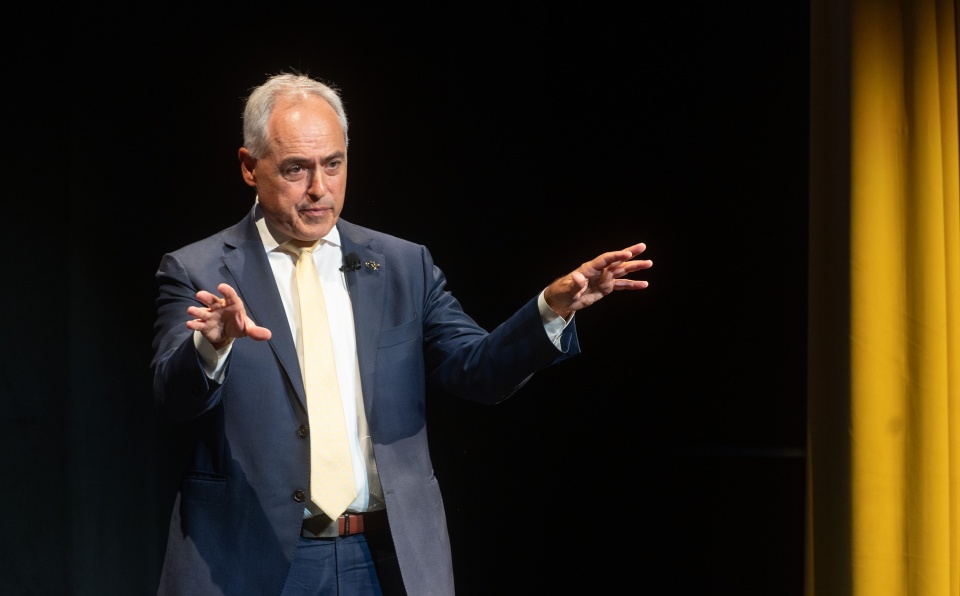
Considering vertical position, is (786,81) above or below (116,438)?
above

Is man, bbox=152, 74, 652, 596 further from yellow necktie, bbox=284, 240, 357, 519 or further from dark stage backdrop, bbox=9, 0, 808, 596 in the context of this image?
dark stage backdrop, bbox=9, 0, 808, 596

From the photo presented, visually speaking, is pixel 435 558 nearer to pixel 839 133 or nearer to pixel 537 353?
pixel 537 353

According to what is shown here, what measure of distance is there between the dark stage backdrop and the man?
1.02 meters

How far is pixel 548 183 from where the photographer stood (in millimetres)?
3207

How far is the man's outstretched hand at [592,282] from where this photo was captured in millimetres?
1937

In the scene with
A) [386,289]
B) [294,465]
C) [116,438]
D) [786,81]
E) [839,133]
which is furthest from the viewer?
[116,438]

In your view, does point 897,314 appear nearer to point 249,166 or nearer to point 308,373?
point 308,373

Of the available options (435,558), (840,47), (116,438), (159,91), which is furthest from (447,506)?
(840,47)

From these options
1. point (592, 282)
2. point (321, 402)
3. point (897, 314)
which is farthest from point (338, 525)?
point (897, 314)

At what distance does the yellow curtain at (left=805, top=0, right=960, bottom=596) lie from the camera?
225 cm

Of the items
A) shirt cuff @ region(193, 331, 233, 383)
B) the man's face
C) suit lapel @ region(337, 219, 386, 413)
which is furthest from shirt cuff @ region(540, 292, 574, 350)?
shirt cuff @ region(193, 331, 233, 383)

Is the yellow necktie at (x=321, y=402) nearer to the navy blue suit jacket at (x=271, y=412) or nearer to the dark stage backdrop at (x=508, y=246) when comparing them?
the navy blue suit jacket at (x=271, y=412)

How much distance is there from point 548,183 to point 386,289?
1.14 m

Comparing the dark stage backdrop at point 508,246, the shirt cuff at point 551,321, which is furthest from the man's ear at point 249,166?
the dark stage backdrop at point 508,246
